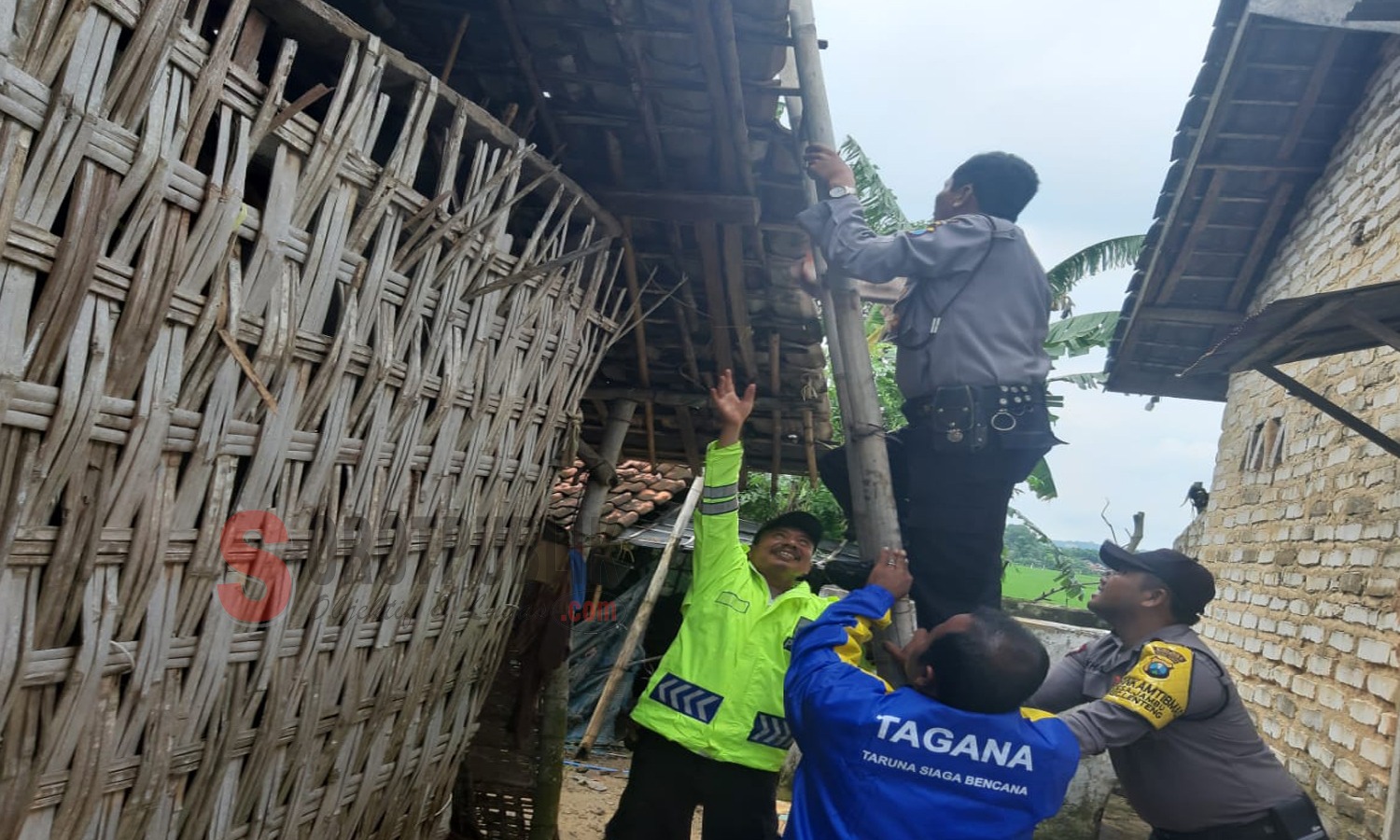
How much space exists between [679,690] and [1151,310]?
19.1 ft

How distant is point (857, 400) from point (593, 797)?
19.0 feet

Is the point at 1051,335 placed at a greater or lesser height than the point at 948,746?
greater

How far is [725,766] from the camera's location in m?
3.09

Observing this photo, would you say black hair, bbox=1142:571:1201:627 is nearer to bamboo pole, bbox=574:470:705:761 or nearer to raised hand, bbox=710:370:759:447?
raised hand, bbox=710:370:759:447

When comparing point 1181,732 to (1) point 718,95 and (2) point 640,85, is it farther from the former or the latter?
(2) point 640,85

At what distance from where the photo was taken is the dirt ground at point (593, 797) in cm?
681

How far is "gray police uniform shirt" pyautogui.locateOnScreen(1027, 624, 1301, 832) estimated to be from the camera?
2.86m

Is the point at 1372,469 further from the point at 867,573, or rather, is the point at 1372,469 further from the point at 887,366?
the point at 887,366

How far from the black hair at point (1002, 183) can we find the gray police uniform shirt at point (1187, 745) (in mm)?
1328

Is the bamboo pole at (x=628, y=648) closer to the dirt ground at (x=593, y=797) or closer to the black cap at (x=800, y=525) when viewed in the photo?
the dirt ground at (x=593, y=797)

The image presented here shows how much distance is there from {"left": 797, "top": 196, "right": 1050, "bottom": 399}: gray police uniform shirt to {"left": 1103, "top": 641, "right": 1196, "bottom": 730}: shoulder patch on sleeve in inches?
33.9

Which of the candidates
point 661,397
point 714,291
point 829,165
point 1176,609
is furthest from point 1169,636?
point 661,397

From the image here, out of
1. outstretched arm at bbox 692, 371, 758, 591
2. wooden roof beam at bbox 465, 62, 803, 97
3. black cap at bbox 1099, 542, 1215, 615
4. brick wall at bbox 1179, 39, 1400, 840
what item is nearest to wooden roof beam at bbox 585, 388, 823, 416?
outstretched arm at bbox 692, 371, 758, 591

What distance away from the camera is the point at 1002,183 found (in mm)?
2986
